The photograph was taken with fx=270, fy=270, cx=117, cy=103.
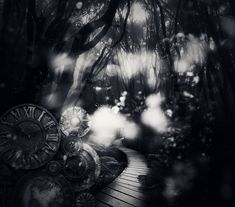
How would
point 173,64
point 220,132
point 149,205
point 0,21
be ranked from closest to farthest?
point 149,205 → point 0,21 → point 220,132 → point 173,64

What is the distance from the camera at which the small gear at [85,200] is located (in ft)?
10.9

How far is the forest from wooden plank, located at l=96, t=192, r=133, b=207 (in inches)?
17.8

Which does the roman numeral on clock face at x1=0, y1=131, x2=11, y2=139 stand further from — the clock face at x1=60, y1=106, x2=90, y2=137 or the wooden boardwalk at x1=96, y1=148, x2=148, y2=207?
the wooden boardwalk at x1=96, y1=148, x2=148, y2=207

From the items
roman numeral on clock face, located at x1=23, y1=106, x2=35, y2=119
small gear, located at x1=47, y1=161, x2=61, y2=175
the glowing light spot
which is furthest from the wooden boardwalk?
roman numeral on clock face, located at x1=23, y1=106, x2=35, y2=119

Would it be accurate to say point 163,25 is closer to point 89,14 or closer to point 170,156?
point 89,14

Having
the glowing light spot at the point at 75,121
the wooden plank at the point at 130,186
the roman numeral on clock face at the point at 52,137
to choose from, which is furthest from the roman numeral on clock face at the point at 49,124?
the wooden plank at the point at 130,186

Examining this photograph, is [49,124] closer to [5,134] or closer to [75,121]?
[5,134]

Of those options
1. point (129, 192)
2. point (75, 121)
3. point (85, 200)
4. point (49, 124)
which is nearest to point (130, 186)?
point (129, 192)

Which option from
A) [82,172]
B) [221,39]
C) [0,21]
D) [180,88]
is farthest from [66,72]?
[221,39]

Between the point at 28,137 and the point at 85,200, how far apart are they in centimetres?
105

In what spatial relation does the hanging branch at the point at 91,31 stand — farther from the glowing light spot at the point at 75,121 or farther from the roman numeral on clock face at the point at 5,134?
the roman numeral on clock face at the point at 5,134

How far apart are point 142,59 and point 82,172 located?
4.28 metres

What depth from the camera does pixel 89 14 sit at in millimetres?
4852

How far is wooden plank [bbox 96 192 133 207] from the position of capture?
3.29 metres
